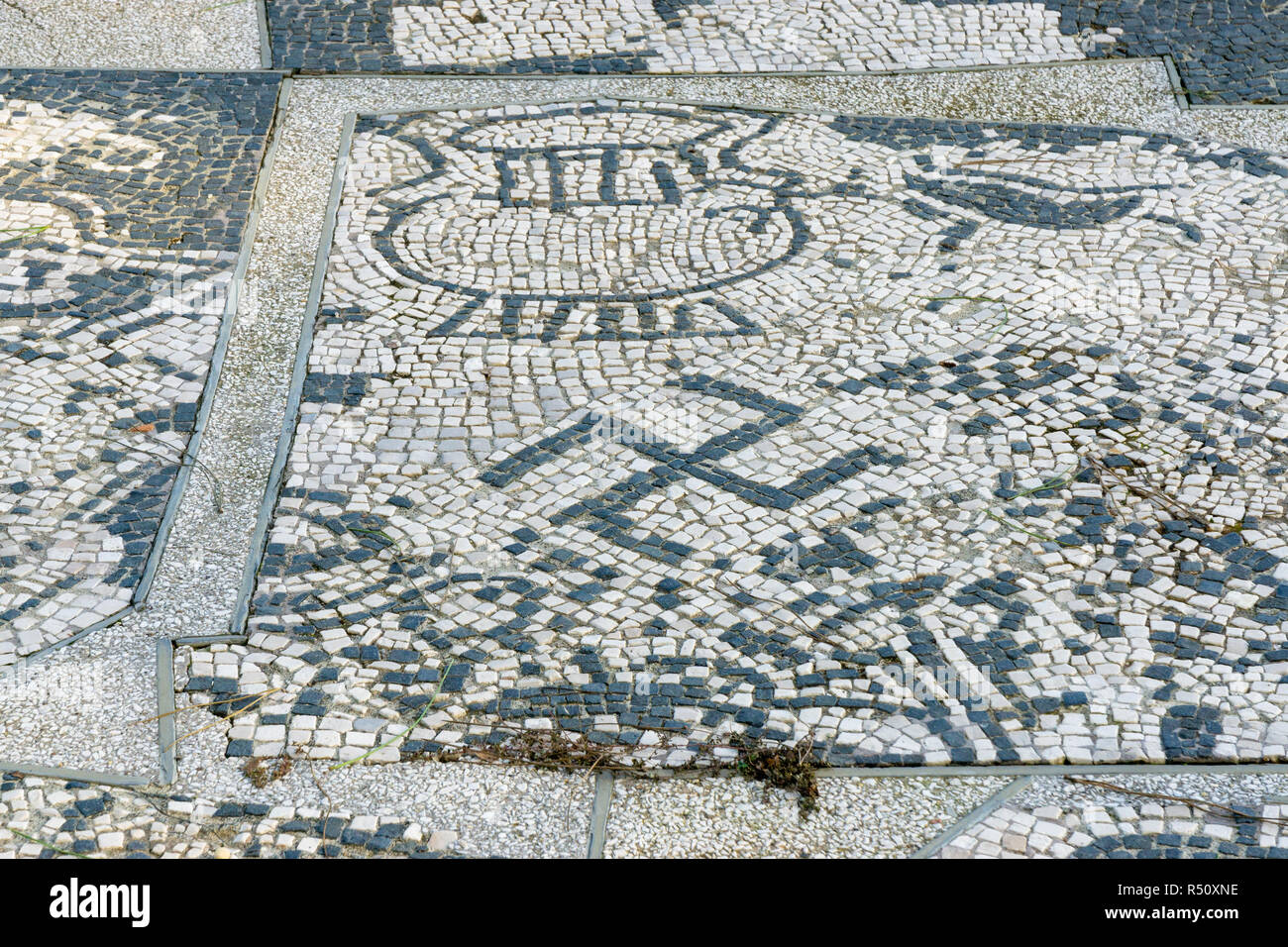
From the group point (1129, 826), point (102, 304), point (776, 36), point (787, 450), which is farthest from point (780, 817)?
point (776, 36)

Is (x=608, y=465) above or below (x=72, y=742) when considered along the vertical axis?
above

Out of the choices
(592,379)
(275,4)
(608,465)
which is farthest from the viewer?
(275,4)

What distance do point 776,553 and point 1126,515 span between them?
0.96m

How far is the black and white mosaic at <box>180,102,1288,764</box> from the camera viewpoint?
9.70 feet

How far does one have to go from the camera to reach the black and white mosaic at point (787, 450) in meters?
2.96

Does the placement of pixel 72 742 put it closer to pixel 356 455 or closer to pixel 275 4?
pixel 356 455

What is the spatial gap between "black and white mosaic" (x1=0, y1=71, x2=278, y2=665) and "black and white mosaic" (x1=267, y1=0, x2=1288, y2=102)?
0.66m

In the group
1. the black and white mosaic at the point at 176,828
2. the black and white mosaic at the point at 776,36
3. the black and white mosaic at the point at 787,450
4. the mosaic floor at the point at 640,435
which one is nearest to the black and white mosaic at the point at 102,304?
the mosaic floor at the point at 640,435

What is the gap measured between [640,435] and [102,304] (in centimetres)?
184

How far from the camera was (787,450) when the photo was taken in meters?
3.65

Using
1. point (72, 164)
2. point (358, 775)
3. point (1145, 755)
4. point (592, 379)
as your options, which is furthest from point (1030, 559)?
point (72, 164)

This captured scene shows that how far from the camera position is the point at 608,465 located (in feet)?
11.8

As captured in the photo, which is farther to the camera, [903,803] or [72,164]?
[72,164]

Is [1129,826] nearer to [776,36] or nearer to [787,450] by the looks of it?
[787,450]
